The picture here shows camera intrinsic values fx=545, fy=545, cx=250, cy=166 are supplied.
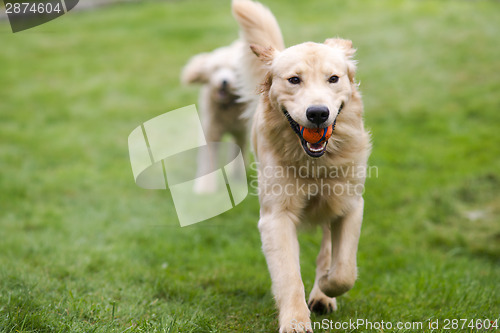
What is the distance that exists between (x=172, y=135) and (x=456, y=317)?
19.6ft

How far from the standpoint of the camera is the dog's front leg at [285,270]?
9.65 feet

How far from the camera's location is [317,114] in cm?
289

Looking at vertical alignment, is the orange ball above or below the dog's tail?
below

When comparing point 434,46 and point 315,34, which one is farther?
point 315,34

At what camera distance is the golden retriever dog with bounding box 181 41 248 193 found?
681 centimetres

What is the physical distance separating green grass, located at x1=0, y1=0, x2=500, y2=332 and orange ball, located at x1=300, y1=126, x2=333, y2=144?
3.56 ft

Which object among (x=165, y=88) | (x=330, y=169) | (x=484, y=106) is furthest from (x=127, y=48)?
(x=330, y=169)

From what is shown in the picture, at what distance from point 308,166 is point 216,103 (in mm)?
3890

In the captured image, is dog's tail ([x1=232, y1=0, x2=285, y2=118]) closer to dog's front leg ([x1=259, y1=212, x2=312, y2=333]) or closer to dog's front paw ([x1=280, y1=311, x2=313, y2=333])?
dog's front leg ([x1=259, y1=212, x2=312, y2=333])

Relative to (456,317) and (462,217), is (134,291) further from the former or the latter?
(462,217)

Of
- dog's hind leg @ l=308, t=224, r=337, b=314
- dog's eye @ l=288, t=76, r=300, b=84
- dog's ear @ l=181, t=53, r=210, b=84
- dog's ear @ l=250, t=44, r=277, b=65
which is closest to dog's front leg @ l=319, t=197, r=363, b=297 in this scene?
dog's hind leg @ l=308, t=224, r=337, b=314

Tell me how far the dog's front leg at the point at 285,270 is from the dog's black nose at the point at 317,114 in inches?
26.2

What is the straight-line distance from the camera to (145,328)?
3.00m

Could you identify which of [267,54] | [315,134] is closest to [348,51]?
[267,54]
